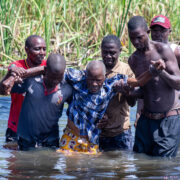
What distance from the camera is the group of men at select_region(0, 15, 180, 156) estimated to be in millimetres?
5113

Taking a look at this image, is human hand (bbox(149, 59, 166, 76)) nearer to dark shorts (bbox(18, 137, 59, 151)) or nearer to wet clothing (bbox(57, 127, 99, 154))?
wet clothing (bbox(57, 127, 99, 154))

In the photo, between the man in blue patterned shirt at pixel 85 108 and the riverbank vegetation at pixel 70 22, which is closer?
the man in blue patterned shirt at pixel 85 108

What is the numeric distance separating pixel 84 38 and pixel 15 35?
5.10ft

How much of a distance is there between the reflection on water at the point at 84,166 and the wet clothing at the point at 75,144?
7 cm

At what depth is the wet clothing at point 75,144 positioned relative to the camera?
17.4 ft

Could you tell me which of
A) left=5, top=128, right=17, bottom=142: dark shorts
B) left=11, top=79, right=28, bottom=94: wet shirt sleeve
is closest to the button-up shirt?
left=11, top=79, right=28, bottom=94: wet shirt sleeve

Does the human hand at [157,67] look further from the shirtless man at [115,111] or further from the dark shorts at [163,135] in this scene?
the shirtless man at [115,111]

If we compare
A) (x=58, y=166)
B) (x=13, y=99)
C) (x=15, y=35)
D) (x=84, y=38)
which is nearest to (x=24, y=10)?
(x=15, y=35)

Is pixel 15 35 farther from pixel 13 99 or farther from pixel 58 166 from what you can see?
pixel 58 166

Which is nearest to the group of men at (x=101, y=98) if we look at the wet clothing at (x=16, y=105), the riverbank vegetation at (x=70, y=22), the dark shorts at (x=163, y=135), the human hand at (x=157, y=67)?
the dark shorts at (x=163, y=135)

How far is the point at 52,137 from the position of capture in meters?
5.49

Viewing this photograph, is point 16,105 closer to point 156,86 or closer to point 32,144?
point 32,144

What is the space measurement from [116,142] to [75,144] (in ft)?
2.08

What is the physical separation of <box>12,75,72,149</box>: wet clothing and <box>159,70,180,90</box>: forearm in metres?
1.01
